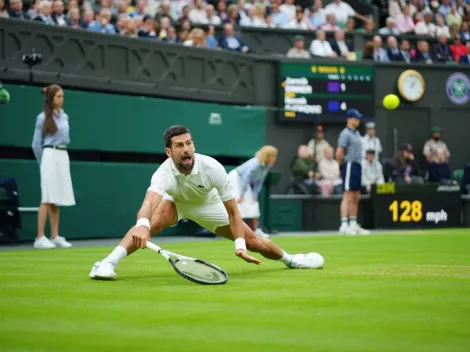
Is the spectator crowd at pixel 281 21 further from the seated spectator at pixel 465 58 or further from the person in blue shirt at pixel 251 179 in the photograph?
the person in blue shirt at pixel 251 179

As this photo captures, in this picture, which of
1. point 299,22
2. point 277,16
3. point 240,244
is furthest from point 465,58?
point 240,244

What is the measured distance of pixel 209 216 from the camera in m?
9.09

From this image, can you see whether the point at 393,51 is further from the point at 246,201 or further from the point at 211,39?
the point at 246,201

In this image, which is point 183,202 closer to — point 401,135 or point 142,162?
point 142,162

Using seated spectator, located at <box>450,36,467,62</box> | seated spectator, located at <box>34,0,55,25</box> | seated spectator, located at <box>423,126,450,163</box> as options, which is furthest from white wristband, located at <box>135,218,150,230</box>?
seated spectator, located at <box>450,36,467,62</box>

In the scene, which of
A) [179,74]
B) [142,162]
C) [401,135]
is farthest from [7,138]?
[401,135]

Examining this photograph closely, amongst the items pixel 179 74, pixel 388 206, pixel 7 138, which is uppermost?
pixel 179 74

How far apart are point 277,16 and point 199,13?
2.54 metres

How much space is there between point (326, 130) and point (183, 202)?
16306mm

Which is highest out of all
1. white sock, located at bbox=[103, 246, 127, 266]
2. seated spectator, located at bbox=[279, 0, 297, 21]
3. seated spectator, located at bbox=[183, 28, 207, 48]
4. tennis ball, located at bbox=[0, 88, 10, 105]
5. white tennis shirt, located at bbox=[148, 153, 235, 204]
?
seated spectator, located at bbox=[279, 0, 297, 21]

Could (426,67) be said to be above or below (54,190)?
above

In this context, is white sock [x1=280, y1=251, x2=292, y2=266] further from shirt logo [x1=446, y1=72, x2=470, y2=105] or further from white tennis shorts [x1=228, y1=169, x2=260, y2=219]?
shirt logo [x1=446, y1=72, x2=470, y2=105]

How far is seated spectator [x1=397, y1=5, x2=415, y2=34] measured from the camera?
26.9m

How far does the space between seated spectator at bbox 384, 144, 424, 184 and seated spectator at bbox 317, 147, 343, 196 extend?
1804 millimetres
